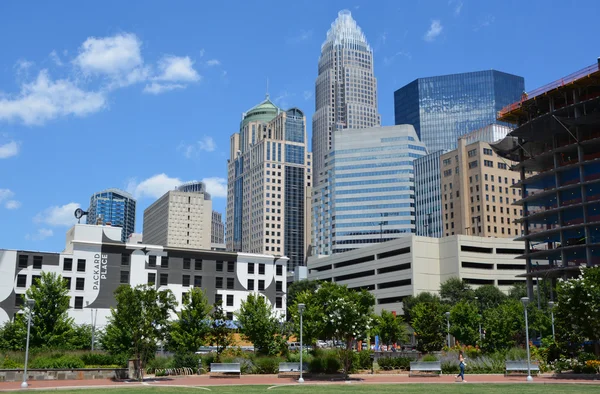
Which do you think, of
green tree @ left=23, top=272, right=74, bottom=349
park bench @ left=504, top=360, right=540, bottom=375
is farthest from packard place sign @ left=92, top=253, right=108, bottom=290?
park bench @ left=504, top=360, right=540, bottom=375

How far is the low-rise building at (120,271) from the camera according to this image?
86.2 m

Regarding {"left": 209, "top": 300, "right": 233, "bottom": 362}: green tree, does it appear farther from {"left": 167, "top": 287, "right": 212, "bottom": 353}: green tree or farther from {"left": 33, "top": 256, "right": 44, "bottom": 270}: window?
{"left": 33, "top": 256, "right": 44, "bottom": 270}: window

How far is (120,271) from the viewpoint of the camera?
91.4 metres

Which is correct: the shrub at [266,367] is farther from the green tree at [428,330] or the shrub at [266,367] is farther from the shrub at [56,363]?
the green tree at [428,330]

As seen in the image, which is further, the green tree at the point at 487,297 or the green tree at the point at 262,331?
the green tree at the point at 487,297

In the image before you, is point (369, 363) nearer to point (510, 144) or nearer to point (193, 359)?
point (193, 359)

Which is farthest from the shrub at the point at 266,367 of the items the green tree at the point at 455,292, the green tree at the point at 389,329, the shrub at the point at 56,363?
the green tree at the point at 455,292

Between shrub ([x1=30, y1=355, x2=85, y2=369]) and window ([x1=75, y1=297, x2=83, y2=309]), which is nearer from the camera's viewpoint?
shrub ([x1=30, y1=355, x2=85, y2=369])

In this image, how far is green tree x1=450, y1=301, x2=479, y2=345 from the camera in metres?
75.6

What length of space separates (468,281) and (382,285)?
68.4 ft

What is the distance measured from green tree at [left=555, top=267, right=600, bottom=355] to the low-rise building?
47316 millimetres

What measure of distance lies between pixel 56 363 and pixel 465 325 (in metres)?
48.6

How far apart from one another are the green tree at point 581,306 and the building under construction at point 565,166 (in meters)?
41.7

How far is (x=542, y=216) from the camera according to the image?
98250mm
